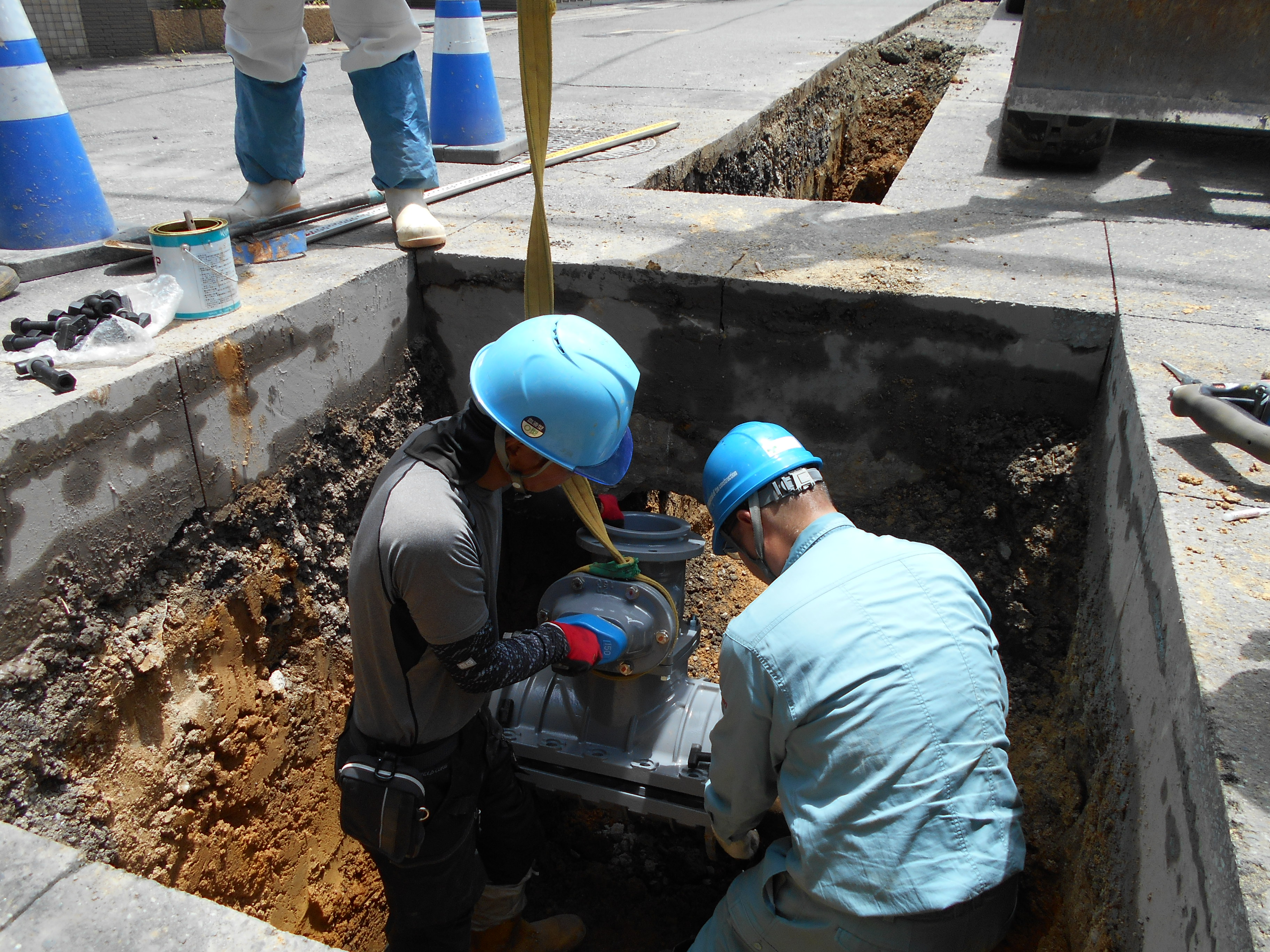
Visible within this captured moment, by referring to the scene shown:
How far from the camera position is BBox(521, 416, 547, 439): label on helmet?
1.74 metres

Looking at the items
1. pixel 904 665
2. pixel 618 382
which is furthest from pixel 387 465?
pixel 904 665

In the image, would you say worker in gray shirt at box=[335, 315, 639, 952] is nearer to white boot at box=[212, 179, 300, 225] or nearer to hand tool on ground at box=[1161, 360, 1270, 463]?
hand tool on ground at box=[1161, 360, 1270, 463]

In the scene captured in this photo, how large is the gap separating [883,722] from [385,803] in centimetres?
115

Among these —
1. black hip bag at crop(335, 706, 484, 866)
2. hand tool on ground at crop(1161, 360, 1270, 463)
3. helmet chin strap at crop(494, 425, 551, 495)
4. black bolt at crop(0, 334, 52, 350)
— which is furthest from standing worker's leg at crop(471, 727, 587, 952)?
hand tool on ground at crop(1161, 360, 1270, 463)

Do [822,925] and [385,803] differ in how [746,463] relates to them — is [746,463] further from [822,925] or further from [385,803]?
[385,803]

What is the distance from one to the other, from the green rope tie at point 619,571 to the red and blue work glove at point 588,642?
0.45ft

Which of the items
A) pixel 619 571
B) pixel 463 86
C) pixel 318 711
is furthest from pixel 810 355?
pixel 463 86

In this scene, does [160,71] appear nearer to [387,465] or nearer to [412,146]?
[412,146]

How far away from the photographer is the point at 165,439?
2.03 metres

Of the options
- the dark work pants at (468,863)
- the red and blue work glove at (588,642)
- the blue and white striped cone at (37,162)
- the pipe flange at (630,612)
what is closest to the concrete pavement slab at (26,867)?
the dark work pants at (468,863)

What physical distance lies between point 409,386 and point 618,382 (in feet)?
4.35

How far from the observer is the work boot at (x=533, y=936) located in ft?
8.48

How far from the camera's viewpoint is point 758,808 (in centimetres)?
172

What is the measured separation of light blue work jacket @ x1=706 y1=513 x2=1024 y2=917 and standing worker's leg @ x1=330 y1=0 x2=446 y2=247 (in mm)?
1897
